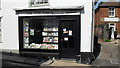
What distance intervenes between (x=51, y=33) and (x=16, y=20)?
2.37m

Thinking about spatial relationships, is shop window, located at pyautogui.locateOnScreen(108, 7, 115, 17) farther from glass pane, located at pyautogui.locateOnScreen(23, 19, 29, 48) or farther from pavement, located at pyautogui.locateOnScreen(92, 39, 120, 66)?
glass pane, located at pyautogui.locateOnScreen(23, 19, 29, 48)

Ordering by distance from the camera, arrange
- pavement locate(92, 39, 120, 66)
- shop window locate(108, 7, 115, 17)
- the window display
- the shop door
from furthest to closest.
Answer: shop window locate(108, 7, 115, 17)
the window display
the shop door
pavement locate(92, 39, 120, 66)

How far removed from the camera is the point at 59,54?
947cm

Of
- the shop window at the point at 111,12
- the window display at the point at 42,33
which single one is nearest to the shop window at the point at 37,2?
the window display at the point at 42,33

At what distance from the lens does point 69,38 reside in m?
9.50

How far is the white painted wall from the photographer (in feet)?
29.8

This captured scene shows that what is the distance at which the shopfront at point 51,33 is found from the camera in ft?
30.7

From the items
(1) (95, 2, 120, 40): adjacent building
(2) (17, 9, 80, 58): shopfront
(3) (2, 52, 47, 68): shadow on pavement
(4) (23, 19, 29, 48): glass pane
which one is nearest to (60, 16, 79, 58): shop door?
(2) (17, 9, 80, 58): shopfront

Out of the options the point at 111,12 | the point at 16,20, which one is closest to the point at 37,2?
the point at 16,20

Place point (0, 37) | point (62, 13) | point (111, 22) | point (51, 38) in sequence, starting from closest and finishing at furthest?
1. point (62, 13)
2. point (51, 38)
3. point (0, 37)
4. point (111, 22)

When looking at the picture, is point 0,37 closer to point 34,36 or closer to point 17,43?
point 17,43

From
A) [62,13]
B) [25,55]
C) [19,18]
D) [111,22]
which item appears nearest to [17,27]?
[19,18]

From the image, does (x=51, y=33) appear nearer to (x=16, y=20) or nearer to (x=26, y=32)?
(x=26, y=32)

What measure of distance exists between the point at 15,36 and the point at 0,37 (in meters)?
A: 1.52
